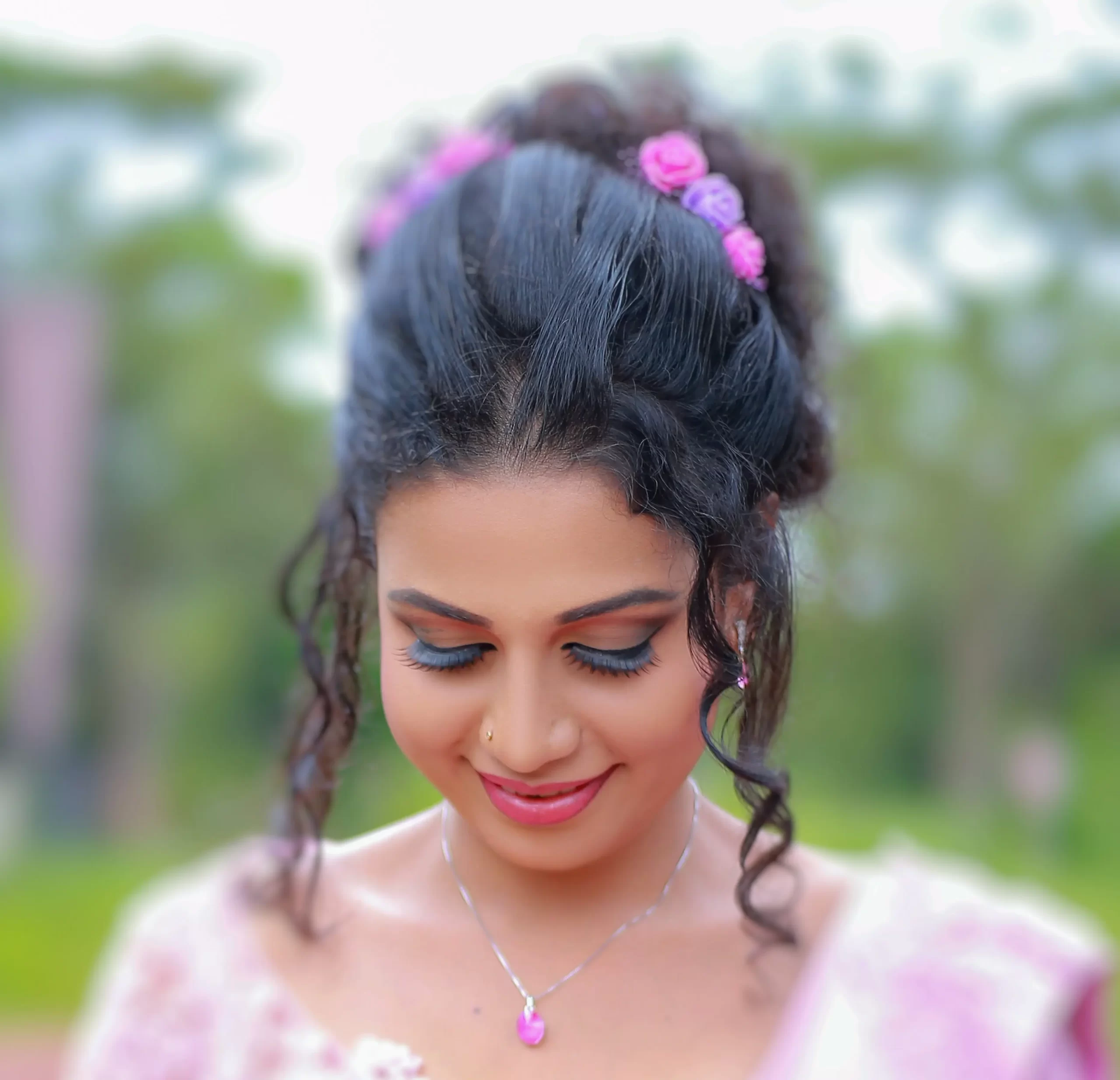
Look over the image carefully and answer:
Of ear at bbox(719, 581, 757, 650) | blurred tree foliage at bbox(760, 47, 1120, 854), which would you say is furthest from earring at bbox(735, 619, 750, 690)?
blurred tree foliage at bbox(760, 47, 1120, 854)

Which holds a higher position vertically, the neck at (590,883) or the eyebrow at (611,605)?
the eyebrow at (611,605)

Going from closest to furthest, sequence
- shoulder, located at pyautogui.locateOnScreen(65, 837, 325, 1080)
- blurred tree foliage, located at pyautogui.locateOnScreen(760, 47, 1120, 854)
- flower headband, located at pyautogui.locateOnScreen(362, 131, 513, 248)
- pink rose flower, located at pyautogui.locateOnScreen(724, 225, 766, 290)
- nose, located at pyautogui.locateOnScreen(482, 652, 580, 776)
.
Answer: nose, located at pyautogui.locateOnScreen(482, 652, 580, 776) < pink rose flower, located at pyautogui.locateOnScreen(724, 225, 766, 290) < flower headband, located at pyautogui.locateOnScreen(362, 131, 513, 248) < shoulder, located at pyautogui.locateOnScreen(65, 837, 325, 1080) < blurred tree foliage, located at pyautogui.locateOnScreen(760, 47, 1120, 854)

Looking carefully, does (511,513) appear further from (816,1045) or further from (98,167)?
(98,167)

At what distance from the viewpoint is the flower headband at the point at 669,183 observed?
873 millimetres

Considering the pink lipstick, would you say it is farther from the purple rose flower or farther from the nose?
the purple rose flower

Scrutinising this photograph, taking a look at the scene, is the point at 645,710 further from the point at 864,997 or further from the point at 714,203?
the point at 864,997

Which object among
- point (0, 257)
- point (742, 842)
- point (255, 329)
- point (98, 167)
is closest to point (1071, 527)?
point (255, 329)

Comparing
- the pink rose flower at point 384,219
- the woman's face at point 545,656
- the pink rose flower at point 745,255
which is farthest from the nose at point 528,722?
the pink rose flower at point 384,219

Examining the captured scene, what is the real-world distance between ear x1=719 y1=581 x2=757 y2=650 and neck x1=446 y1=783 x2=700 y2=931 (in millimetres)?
147

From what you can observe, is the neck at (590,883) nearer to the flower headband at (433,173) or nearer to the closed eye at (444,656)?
the closed eye at (444,656)

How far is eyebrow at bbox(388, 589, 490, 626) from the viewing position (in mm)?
741

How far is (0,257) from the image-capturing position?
3.18 m

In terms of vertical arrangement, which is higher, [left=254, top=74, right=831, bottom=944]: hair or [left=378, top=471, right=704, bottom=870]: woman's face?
[left=254, top=74, right=831, bottom=944]: hair

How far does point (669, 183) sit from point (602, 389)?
9.0 inches
